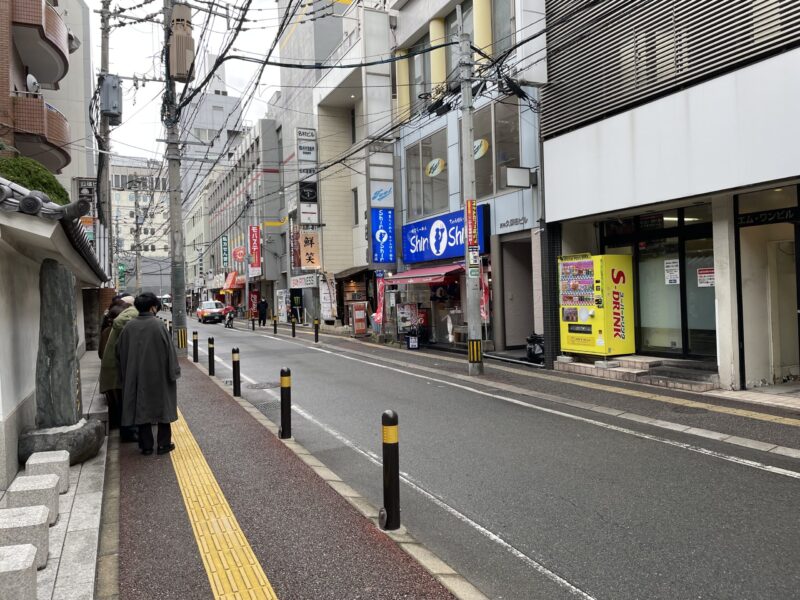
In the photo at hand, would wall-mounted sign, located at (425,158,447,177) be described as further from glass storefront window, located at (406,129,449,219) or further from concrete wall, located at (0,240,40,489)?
concrete wall, located at (0,240,40,489)

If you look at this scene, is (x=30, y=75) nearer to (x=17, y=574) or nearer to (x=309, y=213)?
(x=309, y=213)

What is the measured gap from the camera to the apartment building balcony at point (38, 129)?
14471 millimetres

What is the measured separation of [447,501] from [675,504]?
1.95 meters

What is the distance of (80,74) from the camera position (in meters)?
23.9

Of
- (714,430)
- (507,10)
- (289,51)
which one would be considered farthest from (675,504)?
(289,51)

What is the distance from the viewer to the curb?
3.60 meters

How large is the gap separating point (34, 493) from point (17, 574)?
1564 millimetres

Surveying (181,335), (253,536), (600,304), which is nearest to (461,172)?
(600,304)

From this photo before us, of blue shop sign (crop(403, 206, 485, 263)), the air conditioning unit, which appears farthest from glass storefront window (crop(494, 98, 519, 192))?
the air conditioning unit

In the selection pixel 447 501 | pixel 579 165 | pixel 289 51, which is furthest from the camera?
pixel 289 51

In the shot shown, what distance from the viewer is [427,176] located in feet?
69.2

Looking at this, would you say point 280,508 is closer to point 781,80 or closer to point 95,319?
point 781,80

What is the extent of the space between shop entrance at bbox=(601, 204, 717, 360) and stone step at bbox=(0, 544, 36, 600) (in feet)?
38.0

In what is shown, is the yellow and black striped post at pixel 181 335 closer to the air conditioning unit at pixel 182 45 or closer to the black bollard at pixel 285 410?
the air conditioning unit at pixel 182 45
